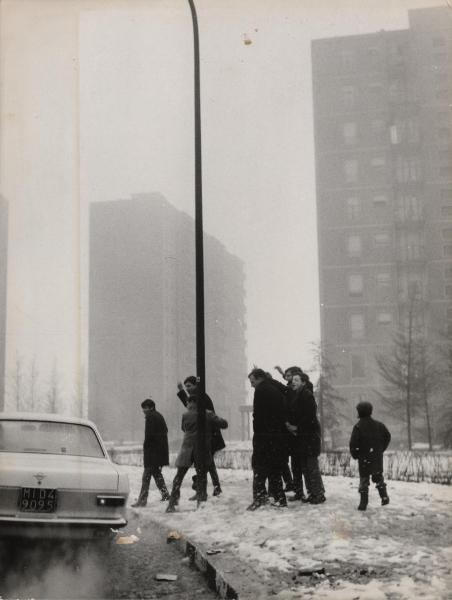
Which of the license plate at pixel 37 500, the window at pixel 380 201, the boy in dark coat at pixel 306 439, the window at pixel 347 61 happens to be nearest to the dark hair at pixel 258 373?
the boy in dark coat at pixel 306 439

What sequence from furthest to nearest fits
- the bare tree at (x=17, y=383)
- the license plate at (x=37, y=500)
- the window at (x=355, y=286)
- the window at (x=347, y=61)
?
the window at (x=347, y=61) < the window at (x=355, y=286) < the bare tree at (x=17, y=383) < the license plate at (x=37, y=500)

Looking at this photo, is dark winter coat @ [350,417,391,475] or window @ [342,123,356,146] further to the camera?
window @ [342,123,356,146]

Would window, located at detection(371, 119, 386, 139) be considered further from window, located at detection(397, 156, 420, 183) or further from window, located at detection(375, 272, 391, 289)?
window, located at detection(375, 272, 391, 289)

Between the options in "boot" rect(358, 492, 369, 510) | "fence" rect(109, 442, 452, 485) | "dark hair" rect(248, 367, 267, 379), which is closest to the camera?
"boot" rect(358, 492, 369, 510)

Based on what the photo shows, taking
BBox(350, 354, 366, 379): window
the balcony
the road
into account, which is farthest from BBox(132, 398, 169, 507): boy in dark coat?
the balcony

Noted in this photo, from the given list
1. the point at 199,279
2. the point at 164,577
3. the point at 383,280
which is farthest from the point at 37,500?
the point at 383,280

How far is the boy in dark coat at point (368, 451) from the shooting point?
8.16 meters

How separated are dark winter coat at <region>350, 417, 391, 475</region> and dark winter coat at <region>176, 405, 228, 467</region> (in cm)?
251

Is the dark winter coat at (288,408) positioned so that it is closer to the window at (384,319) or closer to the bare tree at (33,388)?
the bare tree at (33,388)

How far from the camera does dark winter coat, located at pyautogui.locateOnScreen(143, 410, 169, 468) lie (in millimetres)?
10727

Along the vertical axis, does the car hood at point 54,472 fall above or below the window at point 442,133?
below

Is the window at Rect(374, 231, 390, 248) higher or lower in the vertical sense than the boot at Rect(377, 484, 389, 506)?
higher

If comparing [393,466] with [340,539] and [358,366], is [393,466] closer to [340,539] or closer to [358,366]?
[340,539]

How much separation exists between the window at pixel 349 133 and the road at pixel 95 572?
221 feet
